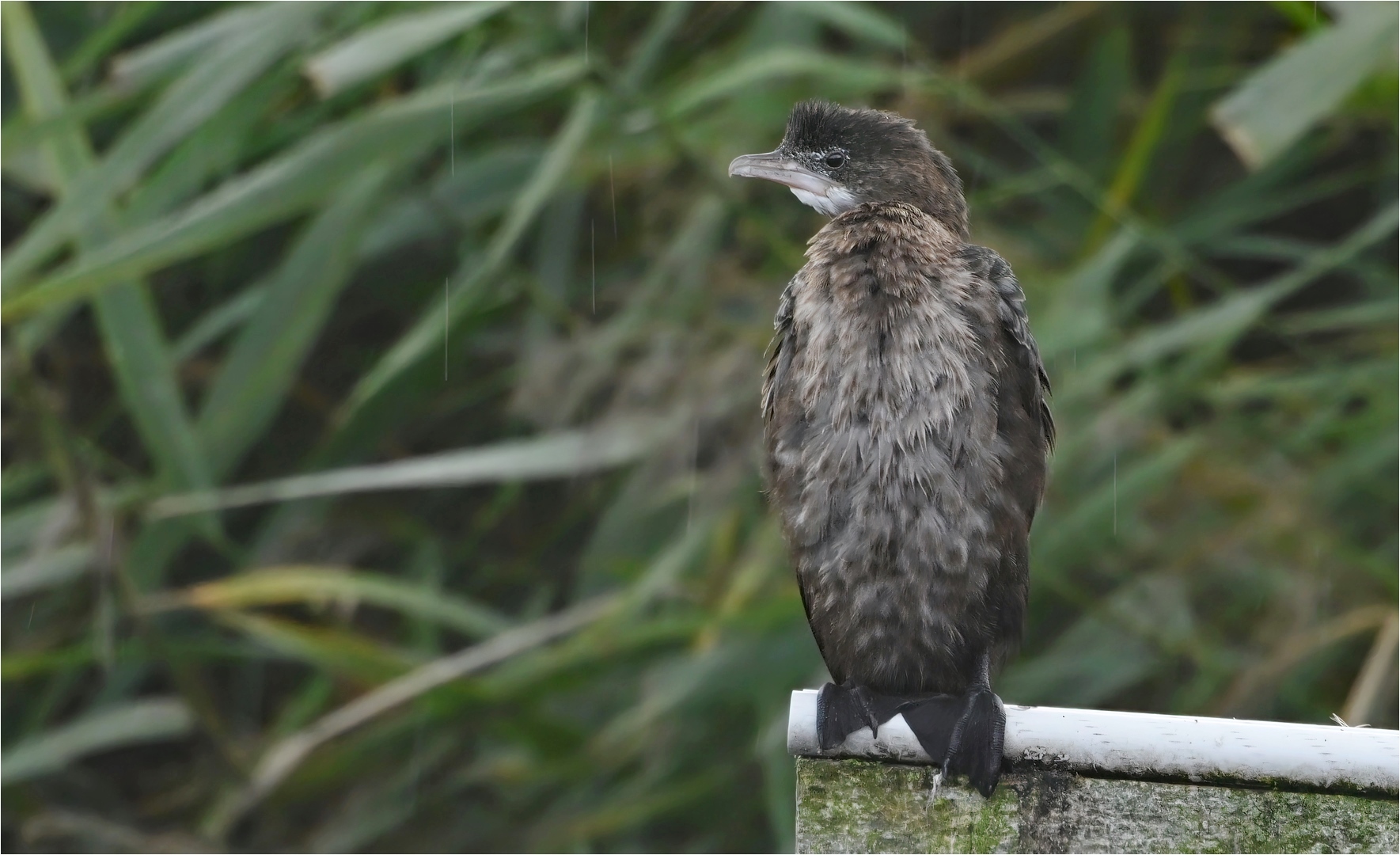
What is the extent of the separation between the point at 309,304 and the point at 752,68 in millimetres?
1100

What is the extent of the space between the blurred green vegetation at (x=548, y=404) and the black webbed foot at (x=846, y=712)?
1301mm

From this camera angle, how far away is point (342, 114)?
3580 millimetres

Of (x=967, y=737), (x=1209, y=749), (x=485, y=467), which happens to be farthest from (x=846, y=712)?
(x=485, y=467)

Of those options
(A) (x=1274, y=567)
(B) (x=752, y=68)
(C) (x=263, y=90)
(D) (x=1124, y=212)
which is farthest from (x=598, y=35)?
(A) (x=1274, y=567)

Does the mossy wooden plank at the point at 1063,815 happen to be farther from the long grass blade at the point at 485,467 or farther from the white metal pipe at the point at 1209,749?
the long grass blade at the point at 485,467

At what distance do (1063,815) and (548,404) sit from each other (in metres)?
2.11

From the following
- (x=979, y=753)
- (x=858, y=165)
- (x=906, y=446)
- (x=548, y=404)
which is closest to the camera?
(x=979, y=753)

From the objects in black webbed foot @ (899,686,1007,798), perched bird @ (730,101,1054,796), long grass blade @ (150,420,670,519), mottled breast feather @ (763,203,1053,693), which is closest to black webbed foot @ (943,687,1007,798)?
black webbed foot @ (899,686,1007,798)

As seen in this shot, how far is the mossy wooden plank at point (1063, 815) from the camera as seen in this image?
119 cm

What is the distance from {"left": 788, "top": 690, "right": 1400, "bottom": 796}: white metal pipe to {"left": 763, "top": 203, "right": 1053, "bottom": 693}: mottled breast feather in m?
0.60

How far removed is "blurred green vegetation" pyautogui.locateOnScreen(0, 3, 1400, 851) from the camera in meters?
2.90

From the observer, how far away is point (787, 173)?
86.7 inches

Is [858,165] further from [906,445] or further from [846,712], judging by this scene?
[846,712]

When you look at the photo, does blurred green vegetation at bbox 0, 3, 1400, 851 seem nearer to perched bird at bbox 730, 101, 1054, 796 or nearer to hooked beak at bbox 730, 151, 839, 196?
hooked beak at bbox 730, 151, 839, 196
